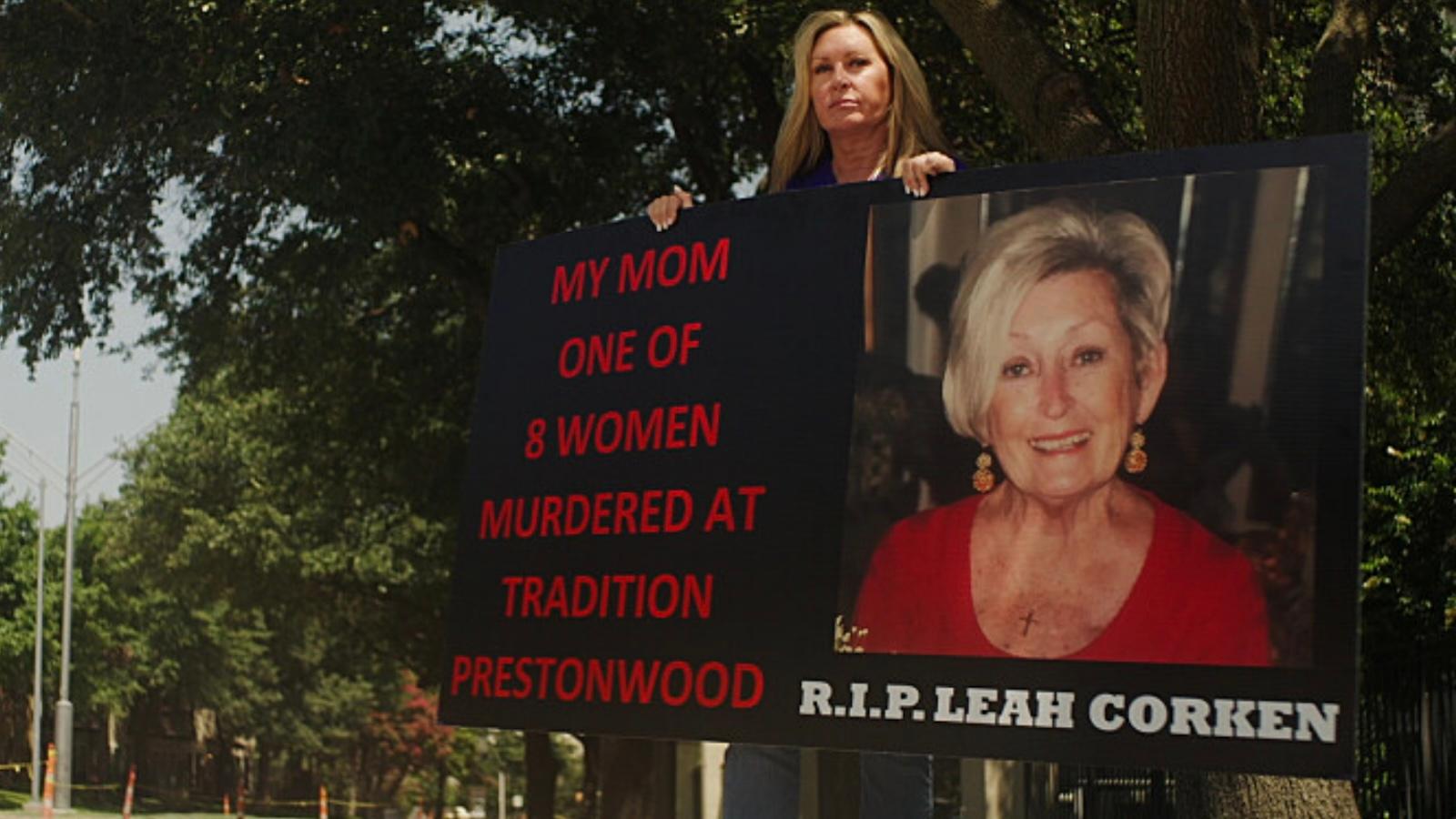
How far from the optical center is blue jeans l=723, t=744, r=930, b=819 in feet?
15.7

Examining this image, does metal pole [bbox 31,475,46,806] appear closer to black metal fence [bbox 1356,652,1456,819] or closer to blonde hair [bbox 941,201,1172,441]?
black metal fence [bbox 1356,652,1456,819]

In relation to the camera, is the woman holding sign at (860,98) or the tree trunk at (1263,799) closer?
the woman holding sign at (860,98)

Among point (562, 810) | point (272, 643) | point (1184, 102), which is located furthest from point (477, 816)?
point (1184, 102)

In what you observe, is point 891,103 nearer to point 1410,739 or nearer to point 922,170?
point 922,170

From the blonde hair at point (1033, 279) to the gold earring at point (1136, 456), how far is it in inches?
5.3

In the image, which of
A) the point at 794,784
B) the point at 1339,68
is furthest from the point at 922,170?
the point at 1339,68

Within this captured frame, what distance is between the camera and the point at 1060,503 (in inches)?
177

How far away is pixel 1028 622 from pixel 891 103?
144 cm

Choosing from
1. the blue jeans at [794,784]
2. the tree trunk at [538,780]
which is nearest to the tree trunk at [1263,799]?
the blue jeans at [794,784]

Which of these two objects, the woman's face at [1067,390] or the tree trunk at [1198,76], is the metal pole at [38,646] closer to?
the tree trunk at [1198,76]

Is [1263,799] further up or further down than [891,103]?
further down

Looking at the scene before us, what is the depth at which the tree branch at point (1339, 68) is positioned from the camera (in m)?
11.4

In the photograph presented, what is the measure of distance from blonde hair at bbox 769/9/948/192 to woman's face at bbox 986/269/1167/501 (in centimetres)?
67

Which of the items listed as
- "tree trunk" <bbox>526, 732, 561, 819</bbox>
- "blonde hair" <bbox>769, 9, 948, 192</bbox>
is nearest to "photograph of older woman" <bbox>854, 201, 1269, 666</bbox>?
"blonde hair" <bbox>769, 9, 948, 192</bbox>
